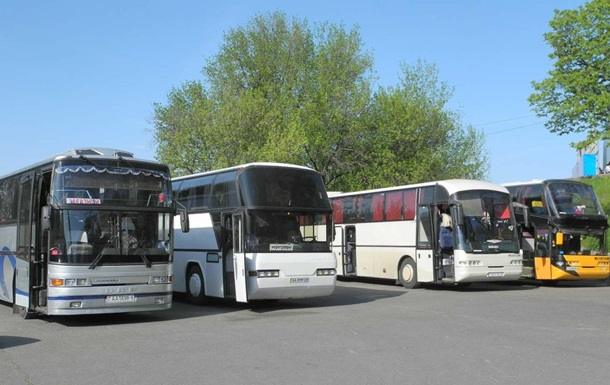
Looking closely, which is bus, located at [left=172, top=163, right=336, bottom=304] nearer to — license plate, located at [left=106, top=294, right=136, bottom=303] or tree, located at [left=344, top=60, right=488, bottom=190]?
license plate, located at [left=106, top=294, right=136, bottom=303]

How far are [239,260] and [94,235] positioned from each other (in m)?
3.60

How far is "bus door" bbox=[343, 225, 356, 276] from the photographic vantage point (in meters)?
25.8

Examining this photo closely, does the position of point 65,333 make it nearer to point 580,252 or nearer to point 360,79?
point 580,252

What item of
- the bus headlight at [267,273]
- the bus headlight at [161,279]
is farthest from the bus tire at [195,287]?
the bus headlight at [161,279]

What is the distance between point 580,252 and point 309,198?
1086cm

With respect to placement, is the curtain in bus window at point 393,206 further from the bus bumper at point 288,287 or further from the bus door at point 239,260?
the bus door at point 239,260

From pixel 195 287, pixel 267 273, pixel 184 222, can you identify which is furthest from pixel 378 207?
pixel 184 222

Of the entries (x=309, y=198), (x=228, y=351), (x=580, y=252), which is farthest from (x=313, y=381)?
(x=580, y=252)

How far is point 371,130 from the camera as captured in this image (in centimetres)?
4556

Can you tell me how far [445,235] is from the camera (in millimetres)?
21359

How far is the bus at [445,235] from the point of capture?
20.6m

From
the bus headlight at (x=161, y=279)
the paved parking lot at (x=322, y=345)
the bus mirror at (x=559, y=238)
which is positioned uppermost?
the bus mirror at (x=559, y=238)

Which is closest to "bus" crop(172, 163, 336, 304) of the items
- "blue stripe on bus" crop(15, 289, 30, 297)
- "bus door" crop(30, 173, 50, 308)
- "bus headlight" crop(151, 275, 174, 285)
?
"bus headlight" crop(151, 275, 174, 285)

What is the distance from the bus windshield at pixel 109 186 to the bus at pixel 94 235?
18 mm
